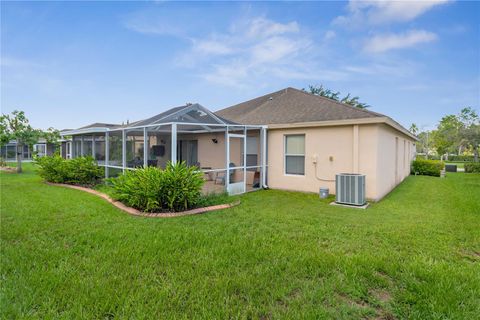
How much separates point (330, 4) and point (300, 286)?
11.7m

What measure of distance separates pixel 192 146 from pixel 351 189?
29.2ft

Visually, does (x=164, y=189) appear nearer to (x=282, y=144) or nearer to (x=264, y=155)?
(x=264, y=155)

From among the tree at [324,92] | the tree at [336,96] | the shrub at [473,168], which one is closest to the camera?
the shrub at [473,168]

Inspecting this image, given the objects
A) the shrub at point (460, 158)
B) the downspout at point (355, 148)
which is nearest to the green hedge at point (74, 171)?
the downspout at point (355, 148)

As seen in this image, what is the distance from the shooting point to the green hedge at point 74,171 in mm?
10898

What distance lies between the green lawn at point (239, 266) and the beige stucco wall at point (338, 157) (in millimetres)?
2373

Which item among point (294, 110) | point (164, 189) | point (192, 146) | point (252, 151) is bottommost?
point (164, 189)

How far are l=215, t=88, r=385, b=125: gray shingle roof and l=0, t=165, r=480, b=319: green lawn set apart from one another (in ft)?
12.9

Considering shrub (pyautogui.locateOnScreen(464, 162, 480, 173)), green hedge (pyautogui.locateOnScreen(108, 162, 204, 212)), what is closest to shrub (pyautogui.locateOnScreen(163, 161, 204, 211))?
green hedge (pyautogui.locateOnScreen(108, 162, 204, 212))

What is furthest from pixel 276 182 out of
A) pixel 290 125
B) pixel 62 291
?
pixel 62 291

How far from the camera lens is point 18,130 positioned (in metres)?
16.8

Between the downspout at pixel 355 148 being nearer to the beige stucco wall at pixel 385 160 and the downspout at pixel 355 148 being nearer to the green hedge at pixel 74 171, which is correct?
the beige stucco wall at pixel 385 160

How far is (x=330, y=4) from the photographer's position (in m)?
10.9

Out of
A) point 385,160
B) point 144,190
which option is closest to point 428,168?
point 385,160
